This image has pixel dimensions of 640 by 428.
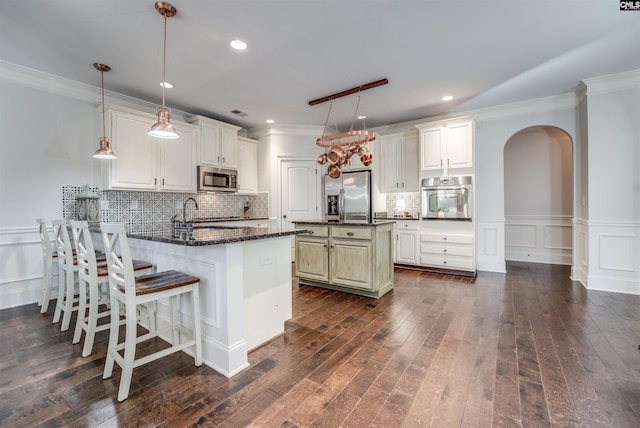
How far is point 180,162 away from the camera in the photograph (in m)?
4.42

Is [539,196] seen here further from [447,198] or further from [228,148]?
[228,148]

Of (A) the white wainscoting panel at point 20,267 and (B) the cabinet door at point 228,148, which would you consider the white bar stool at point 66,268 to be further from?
(B) the cabinet door at point 228,148

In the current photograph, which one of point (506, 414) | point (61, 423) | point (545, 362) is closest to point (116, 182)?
point (61, 423)

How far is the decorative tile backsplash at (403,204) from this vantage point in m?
5.41

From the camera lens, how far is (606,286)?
3.72m

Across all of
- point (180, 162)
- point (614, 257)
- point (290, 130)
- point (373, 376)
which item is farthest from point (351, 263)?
point (614, 257)

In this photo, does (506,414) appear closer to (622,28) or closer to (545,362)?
(545,362)

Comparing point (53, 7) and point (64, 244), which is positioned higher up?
point (53, 7)

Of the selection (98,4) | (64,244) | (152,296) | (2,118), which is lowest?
(152,296)

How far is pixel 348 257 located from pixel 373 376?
5.72 ft

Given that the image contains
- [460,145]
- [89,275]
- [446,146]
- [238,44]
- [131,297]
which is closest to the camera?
[131,297]

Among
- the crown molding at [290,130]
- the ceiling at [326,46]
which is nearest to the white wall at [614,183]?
the ceiling at [326,46]

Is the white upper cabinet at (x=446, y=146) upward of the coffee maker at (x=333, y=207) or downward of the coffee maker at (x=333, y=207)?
upward

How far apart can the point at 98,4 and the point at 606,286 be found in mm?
6283
